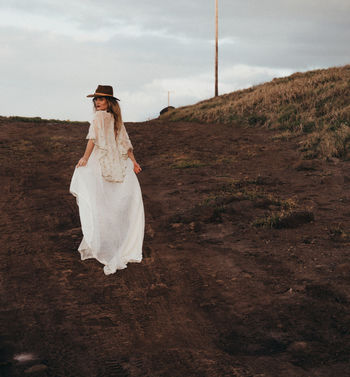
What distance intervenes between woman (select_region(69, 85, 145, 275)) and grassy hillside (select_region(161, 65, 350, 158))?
7.96 metres

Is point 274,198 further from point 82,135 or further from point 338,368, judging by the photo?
point 82,135

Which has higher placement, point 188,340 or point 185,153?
point 185,153

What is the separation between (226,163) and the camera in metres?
13.0

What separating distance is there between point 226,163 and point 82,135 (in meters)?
7.07

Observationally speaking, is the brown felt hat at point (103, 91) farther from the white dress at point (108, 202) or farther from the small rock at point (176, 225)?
the small rock at point (176, 225)

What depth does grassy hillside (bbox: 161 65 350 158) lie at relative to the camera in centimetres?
1366

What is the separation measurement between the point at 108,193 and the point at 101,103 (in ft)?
3.70

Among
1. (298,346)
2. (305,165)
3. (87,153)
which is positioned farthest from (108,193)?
(305,165)

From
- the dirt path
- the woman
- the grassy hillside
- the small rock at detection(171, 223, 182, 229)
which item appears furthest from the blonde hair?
the grassy hillside

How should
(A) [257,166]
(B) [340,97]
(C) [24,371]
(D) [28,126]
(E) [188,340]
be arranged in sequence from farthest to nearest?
1. (D) [28,126]
2. (B) [340,97]
3. (A) [257,166]
4. (E) [188,340]
5. (C) [24,371]

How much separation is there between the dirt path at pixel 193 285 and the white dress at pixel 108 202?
0.24m

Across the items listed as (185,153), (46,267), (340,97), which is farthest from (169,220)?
(340,97)

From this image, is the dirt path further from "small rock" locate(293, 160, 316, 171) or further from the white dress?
"small rock" locate(293, 160, 316, 171)

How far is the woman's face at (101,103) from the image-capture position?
568cm
